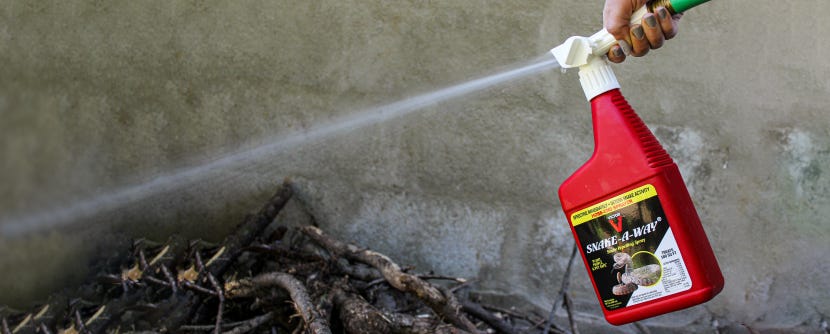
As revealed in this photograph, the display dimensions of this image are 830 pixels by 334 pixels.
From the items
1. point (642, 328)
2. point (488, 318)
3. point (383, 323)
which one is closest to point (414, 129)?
point (488, 318)

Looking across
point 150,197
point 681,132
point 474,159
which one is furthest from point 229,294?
point 681,132

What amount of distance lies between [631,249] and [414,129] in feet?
2.73

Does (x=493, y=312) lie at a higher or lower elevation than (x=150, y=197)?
lower

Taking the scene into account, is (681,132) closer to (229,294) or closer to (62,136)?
(229,294)

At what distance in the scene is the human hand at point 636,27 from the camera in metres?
1.15

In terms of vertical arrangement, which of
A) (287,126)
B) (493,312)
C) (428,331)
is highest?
(287,126)

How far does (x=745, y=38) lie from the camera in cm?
179

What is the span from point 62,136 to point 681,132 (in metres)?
1.65

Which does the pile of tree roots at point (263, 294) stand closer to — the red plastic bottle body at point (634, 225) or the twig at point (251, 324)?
the twig at point (251, 324)

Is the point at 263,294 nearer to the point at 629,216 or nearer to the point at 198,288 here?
the point at 198,288

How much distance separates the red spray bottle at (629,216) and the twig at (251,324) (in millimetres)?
694

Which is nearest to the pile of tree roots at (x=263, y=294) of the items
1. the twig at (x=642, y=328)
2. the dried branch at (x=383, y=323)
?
the dried branch at (x=383, y=323)

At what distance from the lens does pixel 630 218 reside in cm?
120

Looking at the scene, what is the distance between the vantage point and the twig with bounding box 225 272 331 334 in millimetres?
1308
